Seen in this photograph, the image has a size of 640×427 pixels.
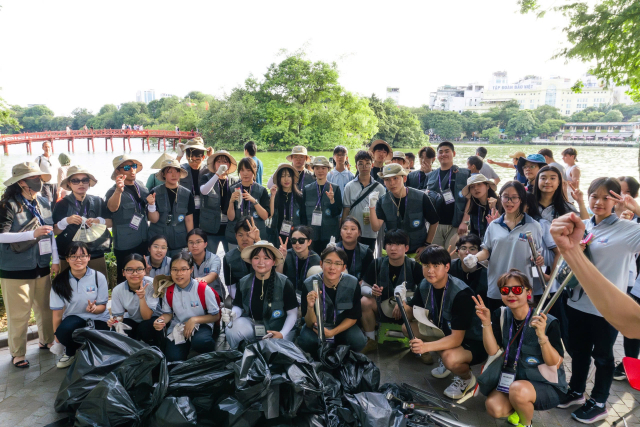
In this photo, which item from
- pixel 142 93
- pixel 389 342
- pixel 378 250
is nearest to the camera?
pixel 389 342

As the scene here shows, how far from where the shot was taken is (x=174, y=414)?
270 centimetres

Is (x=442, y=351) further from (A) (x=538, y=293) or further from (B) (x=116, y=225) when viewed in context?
(B) (x=116, y=225)

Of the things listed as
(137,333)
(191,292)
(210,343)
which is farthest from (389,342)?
(137,333)

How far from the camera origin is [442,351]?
3.63 metres

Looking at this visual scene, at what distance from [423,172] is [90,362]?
4.97 metres

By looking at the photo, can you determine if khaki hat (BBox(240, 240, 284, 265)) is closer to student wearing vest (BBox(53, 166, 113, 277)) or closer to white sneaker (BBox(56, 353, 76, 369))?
student wearing vest (BBox(53, 166, 113, 277))

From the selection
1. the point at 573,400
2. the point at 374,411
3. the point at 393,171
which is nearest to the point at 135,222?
the point at 393,171

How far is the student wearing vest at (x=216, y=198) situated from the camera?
5.32m

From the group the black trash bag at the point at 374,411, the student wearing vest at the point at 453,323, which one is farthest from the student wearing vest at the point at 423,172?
the black trash bag at the point at 374,411

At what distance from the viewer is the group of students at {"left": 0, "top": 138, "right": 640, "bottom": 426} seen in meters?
3.19

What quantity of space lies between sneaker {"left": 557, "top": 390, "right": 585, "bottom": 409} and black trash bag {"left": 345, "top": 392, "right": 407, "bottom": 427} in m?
1.59

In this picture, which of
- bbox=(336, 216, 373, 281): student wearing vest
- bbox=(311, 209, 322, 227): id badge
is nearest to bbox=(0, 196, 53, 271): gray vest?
bbox=(311, 209, 322, 227): id badge

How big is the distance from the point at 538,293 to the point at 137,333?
4.03 m

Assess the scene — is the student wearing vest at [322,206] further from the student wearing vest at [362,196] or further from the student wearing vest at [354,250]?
the student wearing vest at [354,250]
